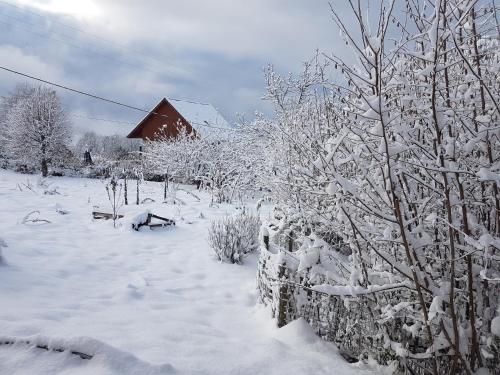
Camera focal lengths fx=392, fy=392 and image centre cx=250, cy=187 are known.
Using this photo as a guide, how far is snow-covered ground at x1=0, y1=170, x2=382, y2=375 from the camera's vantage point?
2.24 metres

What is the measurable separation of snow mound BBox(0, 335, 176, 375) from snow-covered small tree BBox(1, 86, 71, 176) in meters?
21.1

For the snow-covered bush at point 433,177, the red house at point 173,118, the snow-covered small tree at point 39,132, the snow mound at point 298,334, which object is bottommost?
the snow mound at point 298,334

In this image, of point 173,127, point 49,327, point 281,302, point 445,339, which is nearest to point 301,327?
point 281,302

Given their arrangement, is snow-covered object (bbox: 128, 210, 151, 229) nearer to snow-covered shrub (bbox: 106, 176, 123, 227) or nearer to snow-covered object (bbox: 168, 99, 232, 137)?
snow-covered shrub (bbox: 106, 176, 123, 227)

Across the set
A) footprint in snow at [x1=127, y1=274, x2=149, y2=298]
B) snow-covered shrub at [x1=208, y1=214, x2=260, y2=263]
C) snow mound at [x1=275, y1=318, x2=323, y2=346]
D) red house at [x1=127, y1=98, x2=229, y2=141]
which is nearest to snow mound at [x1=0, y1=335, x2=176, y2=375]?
snow mound at [x1=275, y1=318, x2=323, y2=346]

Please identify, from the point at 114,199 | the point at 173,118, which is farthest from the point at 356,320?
the point at 173,118

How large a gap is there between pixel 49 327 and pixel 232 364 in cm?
124

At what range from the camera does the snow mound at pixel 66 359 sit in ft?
6.79

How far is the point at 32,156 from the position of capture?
21.8m

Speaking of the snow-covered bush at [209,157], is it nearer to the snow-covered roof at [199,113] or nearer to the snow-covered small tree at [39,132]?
the snow-covered roof at [199,113]

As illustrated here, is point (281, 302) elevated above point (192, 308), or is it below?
above

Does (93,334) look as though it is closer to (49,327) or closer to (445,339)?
(49,327)

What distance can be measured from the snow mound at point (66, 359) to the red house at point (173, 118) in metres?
25.3

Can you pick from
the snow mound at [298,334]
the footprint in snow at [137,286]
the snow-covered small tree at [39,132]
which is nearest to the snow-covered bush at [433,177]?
the snow mound at [298,334]
